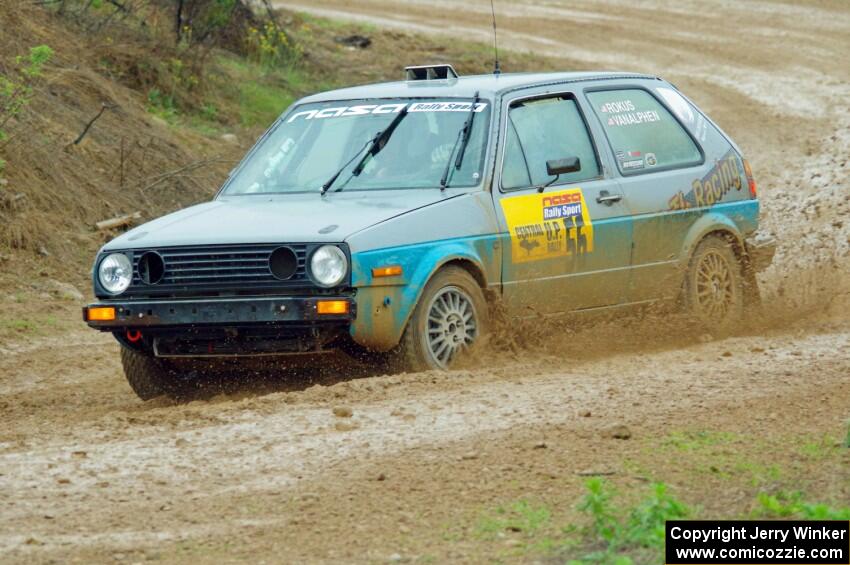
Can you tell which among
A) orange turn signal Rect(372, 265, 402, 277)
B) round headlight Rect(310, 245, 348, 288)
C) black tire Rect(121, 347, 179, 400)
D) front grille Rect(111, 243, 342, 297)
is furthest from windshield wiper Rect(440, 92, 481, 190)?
black tire Rect(121, 347, 179, 400)

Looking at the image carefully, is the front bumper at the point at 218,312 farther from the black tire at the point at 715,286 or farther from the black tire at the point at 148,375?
the black tire at the point at 715,286

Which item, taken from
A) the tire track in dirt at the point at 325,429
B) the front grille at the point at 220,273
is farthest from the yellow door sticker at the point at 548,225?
the front grille at the point at 220,273

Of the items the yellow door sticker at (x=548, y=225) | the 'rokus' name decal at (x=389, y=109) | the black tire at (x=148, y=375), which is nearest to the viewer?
the black tire at (x=148, y=375)

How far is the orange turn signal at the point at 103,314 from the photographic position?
790 centimetres

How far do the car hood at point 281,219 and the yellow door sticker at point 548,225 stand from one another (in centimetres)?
46

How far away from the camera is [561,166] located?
342 inches

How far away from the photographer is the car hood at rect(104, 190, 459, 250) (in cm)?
769

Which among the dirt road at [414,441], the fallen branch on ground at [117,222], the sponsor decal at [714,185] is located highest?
the sponsor decal at [714,185]

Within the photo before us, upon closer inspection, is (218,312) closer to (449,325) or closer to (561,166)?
(449,325)

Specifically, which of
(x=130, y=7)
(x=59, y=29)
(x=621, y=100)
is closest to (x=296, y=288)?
(x=621, y=100)

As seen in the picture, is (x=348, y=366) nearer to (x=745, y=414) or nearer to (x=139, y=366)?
(x=139, y=366)

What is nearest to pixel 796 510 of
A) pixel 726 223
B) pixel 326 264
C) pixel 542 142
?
pixel 326 264

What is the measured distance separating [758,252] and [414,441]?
4.38 m

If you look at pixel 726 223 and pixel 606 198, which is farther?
pixel 726 223
